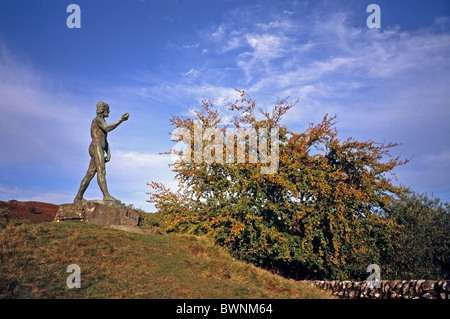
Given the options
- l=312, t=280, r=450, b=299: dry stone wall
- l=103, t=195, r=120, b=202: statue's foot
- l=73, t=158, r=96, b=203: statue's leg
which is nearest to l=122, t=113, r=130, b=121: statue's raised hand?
l=73, t=158, r=96, b=203: statue's leg

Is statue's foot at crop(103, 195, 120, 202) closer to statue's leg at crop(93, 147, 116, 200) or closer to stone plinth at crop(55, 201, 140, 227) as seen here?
statue's leg at crop(93, 147, 116, 200)

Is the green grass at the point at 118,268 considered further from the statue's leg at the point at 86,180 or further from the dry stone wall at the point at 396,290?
the dry stone wall at the point at 396,290

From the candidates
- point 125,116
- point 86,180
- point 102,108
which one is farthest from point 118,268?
point 102,108

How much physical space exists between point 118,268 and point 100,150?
722 cm

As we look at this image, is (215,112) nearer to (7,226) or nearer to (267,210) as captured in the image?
(267,210)

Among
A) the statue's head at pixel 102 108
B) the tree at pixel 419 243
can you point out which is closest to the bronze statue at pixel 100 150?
the statue's head at pixel 102 108

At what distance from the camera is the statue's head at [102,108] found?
16094 millimetres

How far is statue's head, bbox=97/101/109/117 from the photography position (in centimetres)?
1609

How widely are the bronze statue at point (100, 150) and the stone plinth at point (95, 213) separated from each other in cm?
49

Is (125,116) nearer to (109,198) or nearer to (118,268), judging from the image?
(109,198)

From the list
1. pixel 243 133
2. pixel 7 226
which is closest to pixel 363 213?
pixel 243 133

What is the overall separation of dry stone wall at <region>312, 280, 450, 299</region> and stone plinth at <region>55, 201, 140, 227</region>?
Result: 9488mm

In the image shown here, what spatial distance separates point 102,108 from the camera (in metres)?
16.1
